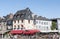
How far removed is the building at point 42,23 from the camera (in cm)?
6988

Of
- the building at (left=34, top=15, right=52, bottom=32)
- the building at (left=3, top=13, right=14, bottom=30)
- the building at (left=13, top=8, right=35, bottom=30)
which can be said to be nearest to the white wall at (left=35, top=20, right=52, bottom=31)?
the building at (left=34, top=15, right=52, bottom=32)

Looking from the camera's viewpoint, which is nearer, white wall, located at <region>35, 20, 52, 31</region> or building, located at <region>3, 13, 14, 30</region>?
white wall, located at <region>35, 20, 52, 31</region>

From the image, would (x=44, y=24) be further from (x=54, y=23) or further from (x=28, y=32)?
(x=28, y=32)

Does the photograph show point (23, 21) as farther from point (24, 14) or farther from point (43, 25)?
point (43, 25)

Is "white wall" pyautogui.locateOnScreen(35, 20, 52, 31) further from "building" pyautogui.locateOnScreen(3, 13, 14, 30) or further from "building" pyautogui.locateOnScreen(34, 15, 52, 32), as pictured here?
"building" pyautogui.locateOnScreen(3, 13, 14, 30)

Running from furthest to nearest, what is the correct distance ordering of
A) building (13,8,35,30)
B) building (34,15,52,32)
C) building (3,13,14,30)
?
building (3,13,14,30)
building (34,15,52,32)
building (13,8,35,30)

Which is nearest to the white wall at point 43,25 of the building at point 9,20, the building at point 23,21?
the building at point 23,21

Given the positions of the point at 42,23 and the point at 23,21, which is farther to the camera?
the point at 42,23

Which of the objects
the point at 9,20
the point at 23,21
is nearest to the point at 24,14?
the point at 23,21

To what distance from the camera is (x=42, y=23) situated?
70.9 m

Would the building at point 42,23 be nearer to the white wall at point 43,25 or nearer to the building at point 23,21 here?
the white wall at point 43,25

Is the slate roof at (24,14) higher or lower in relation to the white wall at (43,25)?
higher

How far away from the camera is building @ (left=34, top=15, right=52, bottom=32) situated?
6988 cm

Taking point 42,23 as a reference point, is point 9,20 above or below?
above
